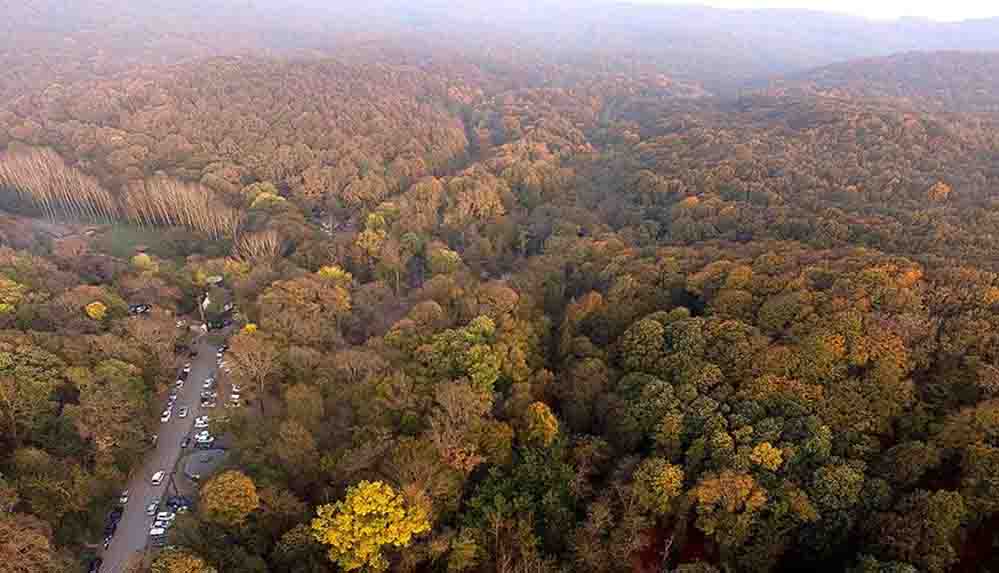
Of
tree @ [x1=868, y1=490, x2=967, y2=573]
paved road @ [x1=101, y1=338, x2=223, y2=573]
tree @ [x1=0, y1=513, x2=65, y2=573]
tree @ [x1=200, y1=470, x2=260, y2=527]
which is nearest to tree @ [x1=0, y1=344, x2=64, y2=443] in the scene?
paved road @ [x1=101, y1=338, x2=223, y2=573]

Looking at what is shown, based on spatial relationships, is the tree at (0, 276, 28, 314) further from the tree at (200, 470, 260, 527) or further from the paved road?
the tree at (200, 470, 260, 527)

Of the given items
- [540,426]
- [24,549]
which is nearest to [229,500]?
[24,549]

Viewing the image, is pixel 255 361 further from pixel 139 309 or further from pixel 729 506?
pixel 729 506

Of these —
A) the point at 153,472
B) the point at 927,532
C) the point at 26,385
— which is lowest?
the point at 153,472

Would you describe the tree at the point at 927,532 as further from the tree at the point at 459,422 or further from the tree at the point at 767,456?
the tree at the point at 459,422

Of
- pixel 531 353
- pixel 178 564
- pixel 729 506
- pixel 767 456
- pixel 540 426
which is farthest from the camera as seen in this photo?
pixel 531 353

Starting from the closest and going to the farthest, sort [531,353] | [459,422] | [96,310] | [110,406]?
1. [459,422]
2. [110,406]
3. [531,353]
4. [96,310]
